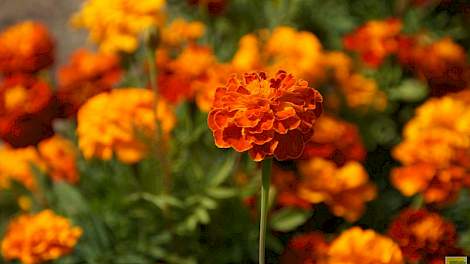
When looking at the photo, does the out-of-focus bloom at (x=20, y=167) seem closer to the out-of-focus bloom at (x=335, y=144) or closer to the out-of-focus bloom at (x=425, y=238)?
the out-of-focus bloom at (x=335, y=144)

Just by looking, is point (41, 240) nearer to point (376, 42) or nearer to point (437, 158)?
point (437, 158)

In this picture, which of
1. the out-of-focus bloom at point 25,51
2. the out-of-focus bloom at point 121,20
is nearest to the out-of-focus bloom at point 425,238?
the out-of-focus bloom at point 121,20

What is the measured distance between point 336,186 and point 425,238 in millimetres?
156

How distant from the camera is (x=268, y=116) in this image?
683mm

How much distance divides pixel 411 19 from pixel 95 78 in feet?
2.09

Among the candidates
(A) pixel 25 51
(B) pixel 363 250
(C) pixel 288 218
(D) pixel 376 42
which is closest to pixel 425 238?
(B) pixel 363 250

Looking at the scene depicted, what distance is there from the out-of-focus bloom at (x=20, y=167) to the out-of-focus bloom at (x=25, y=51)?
5.9 inches

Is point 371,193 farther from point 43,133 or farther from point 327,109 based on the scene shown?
point 43,133

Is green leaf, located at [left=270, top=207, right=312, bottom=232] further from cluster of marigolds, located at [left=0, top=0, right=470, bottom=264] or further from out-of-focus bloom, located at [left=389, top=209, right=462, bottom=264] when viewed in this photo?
out-of-focus bloom, located at [left=389, top=209, right=462, bottom=264]

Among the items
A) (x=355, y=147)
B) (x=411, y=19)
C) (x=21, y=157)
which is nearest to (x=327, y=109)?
(x=355, y=147)

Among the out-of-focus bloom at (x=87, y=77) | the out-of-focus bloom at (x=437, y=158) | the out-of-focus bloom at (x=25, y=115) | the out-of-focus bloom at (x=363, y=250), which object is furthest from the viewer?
the out-of-focus bloom at (x=87, y=77)

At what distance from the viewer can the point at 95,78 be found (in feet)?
4.17

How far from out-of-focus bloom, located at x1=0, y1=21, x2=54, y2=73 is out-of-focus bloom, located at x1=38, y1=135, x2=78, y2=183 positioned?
0.14 m

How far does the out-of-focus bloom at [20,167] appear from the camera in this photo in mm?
1182
